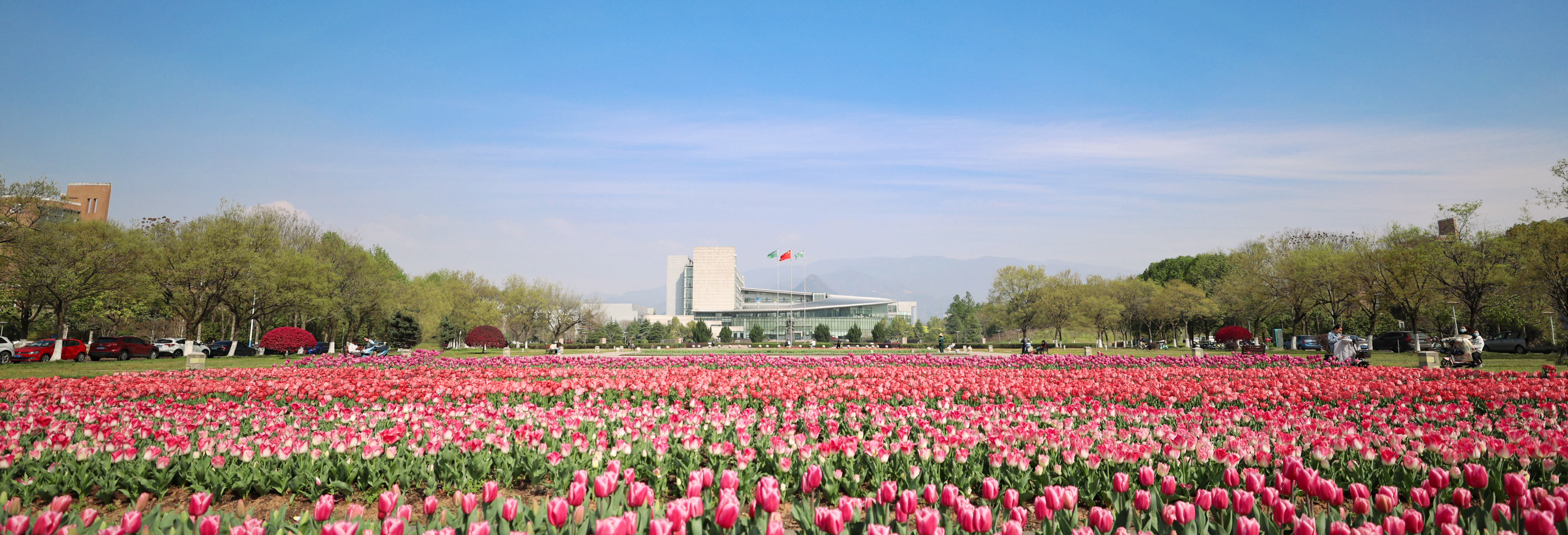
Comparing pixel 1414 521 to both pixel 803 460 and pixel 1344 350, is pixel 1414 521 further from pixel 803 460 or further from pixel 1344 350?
pixel 1344 350

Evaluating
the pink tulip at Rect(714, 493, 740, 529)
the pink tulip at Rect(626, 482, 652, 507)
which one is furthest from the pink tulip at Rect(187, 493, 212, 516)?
the pink tulip at Rect(714, 493, 740, 529)

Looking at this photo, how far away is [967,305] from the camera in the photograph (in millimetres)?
123500

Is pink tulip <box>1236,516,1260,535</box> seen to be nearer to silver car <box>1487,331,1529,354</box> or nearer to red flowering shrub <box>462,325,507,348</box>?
red flowering shrub <box>462,325,507,348</box>

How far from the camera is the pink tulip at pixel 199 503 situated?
3088 millimetres

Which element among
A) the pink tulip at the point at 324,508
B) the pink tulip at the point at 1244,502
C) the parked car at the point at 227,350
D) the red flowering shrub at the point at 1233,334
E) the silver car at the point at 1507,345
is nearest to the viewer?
the pink tulip at the point at 324,508

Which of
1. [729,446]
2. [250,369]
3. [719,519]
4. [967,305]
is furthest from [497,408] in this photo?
[967,305]

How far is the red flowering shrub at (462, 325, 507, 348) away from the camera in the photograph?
38.7 metres

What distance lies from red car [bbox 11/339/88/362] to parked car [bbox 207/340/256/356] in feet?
19.2

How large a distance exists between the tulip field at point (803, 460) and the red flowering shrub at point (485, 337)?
29.1 metres

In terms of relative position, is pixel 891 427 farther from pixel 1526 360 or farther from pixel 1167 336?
pixel 1167 336

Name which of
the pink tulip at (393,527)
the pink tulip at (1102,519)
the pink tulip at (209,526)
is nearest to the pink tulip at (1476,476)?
the pink tulip at (1102,519)

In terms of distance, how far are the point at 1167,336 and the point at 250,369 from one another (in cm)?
8123

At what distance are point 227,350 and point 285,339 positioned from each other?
6.81 metres

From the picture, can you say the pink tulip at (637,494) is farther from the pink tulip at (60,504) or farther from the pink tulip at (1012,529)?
the pink tulip at (60,504)
